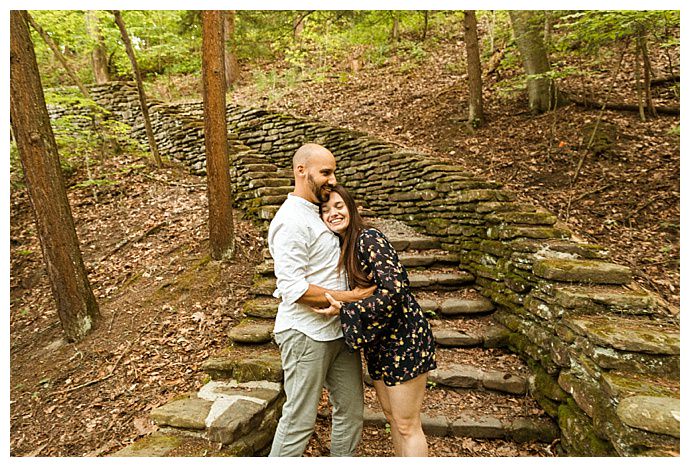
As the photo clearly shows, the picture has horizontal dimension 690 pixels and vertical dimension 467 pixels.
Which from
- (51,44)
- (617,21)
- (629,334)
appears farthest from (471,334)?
(51,44)

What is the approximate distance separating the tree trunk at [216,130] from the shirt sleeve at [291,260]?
10.0 ft

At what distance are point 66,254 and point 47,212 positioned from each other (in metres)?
0.49

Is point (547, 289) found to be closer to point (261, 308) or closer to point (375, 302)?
point (375, 302)

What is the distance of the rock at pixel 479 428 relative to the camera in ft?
9.65

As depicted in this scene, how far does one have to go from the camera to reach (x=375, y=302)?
1911 mm

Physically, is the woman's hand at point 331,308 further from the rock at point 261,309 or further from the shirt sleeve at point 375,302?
the rock at point 261,309

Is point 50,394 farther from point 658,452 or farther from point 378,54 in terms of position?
point 378,54

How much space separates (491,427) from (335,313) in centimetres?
197

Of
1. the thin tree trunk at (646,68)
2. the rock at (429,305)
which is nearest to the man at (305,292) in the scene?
the rock at (429,305)

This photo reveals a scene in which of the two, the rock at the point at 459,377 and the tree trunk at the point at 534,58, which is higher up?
the tree trunk at the point at 534,58

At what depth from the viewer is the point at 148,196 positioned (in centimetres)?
689

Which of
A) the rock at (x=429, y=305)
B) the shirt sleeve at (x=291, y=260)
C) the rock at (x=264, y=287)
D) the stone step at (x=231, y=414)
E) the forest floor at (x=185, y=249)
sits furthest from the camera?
the rock at (x=264, y=287)

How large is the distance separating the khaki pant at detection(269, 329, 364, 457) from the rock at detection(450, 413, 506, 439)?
4.24 feet

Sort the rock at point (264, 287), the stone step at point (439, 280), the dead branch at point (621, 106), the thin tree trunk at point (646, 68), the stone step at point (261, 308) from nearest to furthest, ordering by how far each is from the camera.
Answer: the stone step at point (261, 308) → the rock at point (264, 287) → the stone step at point (439, 280) → the thin tree trunk at point (646, 68) → the dead branch at point (621, 106)
